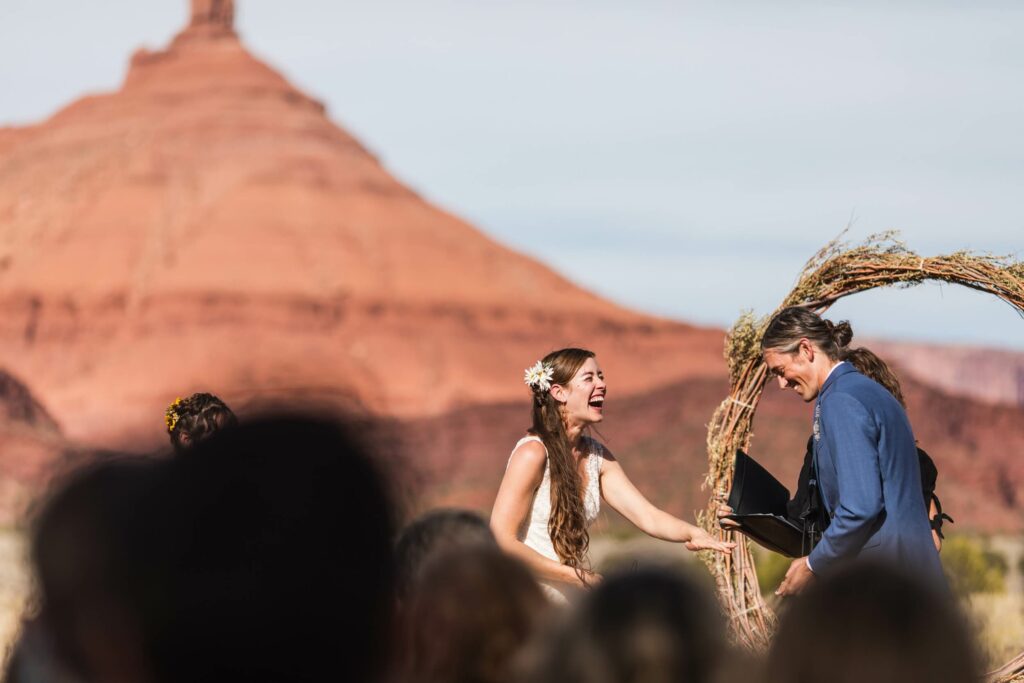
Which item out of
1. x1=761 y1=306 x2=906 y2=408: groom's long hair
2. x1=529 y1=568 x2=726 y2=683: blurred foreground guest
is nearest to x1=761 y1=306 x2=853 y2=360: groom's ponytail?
x1=761 y1=306 x2=906 y2=408: groom's long hair

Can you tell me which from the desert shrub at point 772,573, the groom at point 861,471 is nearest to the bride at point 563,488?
the groom at point 861,471

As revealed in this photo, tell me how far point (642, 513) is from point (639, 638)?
3498 millimetres

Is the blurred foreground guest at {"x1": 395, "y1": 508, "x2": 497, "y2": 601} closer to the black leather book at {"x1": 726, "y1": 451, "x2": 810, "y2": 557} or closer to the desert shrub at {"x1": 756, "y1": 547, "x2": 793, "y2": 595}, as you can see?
the black leather book at {"x1": 726, "y1": 451, "x2": 810, "y2": 557}

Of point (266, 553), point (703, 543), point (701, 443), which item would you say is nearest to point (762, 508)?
point (703, 543)

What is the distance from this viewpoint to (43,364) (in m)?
58.6

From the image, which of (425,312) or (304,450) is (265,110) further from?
(304,450)

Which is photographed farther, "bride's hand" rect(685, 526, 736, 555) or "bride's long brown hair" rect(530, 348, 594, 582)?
"bride's hand" rect(685, 526, 736, 555)

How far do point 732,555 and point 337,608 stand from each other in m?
5.41

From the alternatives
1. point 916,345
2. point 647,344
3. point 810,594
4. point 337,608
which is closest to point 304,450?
point 337,608

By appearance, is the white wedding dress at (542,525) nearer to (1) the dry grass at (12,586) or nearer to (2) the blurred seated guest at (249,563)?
(1) the dry grass at (12,586)

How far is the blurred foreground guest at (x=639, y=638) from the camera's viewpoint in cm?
165

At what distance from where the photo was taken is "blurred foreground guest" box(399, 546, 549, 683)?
1.89 meters

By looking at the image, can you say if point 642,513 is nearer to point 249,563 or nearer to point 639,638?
point 639,638

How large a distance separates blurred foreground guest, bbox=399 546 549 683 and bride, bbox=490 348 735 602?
2816mm
